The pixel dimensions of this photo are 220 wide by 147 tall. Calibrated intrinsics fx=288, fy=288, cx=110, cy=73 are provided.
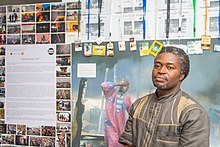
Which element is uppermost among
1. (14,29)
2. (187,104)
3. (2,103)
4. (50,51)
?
(14,29)

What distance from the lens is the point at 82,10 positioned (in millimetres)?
2094

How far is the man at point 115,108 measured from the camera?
1993 mm

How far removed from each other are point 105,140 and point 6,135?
2.71 ft

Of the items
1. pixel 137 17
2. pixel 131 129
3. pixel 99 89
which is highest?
pixel 137 17

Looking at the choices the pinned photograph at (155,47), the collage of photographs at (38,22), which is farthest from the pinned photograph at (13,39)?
the pinned photograph at (155,47)

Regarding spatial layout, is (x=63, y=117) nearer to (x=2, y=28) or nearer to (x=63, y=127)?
(x=63, y=127)

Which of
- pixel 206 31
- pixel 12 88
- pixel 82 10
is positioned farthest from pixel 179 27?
pixel 12 88

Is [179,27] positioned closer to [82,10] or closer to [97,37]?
[97,37]

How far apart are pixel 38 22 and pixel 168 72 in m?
1.23

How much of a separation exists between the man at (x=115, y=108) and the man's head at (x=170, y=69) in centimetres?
61

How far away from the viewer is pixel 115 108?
202 centimetres

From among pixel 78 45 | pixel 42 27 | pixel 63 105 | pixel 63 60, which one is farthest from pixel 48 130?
pixel 42 27

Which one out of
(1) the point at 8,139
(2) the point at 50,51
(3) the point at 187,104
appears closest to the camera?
(3) the point at 187,104

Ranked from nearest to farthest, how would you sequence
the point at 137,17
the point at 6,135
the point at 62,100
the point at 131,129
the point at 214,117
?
the point at 131,129, the point at 214,117, the point at 137,17, the point at 62,100, the point at 6,135
